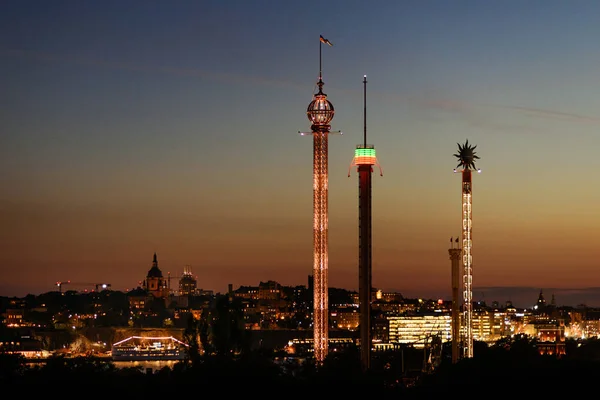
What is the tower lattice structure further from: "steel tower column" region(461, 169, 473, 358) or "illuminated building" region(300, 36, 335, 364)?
"steel tower column" region(461, 169, 473, 358)

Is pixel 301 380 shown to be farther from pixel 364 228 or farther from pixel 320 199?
pixel 364 228

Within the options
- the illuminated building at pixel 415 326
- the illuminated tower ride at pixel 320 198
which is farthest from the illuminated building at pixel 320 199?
the illuminated building at pixel 415 326

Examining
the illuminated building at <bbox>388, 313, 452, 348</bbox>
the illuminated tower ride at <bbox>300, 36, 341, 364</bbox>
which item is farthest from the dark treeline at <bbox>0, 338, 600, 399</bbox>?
the illuminated building at <bbox>388, 313, 452, 348</bbox>

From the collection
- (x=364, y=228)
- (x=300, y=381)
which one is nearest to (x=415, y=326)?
(x=364, y=228)

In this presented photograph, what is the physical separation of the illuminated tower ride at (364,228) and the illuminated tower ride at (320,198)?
8.56m

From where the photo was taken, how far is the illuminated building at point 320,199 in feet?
272

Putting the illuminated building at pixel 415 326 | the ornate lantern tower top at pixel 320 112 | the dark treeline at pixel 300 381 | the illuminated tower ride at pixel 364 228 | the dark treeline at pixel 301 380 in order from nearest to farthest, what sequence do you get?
the dark treeline at pixel 300 381 < the dark treeline at pixel 301 380 < the ornate lantern tower top at pixel 320 112 < the illuminated tower ride at pixel 364 228 < the illuminated building at pixel 415 326

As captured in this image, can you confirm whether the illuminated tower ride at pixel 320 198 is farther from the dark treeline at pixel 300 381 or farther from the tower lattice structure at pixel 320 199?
the dark treeline at pixel 300 381

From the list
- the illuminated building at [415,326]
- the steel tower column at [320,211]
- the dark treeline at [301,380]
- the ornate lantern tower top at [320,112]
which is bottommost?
the dark treeline at [301,380]

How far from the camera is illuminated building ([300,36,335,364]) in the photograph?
272 feet

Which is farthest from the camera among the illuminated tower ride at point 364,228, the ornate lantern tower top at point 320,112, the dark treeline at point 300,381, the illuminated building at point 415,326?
the illuminated building at point 415,326

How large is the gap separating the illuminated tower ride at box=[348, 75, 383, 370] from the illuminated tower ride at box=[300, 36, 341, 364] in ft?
28.1

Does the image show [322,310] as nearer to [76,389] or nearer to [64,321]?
[76,389]

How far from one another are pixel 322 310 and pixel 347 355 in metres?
11.7
